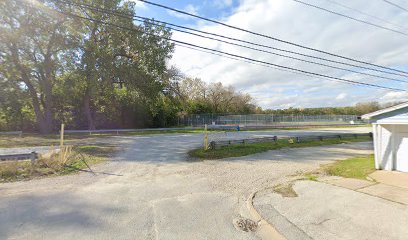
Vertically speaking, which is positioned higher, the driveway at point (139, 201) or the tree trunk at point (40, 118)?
the tree trunk at point (40, 118)

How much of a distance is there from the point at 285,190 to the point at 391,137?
16.3 feet

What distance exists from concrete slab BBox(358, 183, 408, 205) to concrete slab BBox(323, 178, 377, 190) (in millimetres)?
181

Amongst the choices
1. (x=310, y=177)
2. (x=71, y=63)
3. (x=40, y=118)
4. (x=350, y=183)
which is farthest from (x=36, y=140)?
(x=350, y=183)

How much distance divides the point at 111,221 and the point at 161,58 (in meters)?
22.8

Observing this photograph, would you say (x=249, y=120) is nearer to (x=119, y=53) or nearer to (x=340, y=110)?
(x=119, y=53)

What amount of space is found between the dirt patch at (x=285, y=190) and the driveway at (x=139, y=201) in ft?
1.28

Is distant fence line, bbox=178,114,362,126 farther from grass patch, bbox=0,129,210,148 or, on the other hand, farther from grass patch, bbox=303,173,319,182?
grass patch, bbox=303,173,319,182

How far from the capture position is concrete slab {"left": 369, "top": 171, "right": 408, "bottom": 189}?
6298mm

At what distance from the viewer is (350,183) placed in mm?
6332

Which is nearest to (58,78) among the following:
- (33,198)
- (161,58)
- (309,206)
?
(161,58)

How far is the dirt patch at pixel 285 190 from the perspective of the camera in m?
5.58

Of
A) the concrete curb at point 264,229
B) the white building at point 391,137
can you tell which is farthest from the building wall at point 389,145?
the concrete curb at point 264,229

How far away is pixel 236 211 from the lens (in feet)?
15.5

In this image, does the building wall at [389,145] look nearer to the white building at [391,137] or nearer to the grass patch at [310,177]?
the white building at [391,137]
